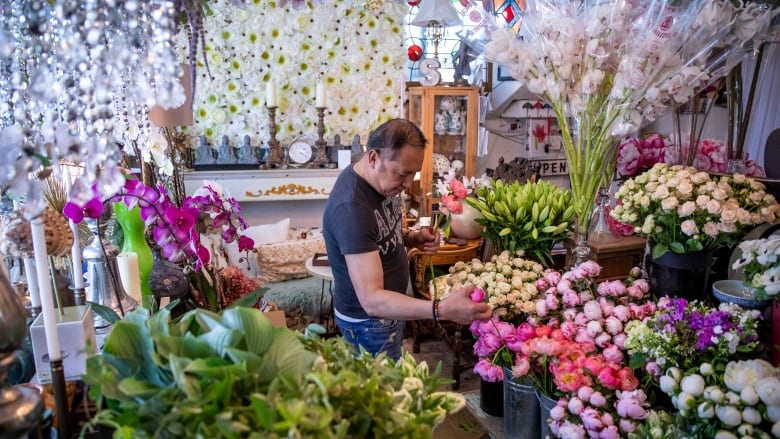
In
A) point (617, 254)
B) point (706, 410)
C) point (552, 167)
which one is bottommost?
point (706, 410)

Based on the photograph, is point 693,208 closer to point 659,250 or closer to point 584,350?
point 659,250

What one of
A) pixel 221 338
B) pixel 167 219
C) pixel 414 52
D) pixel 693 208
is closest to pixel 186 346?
pixel 221 338

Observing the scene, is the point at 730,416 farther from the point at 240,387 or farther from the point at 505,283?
the point at 240,387

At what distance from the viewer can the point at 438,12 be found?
4.12m

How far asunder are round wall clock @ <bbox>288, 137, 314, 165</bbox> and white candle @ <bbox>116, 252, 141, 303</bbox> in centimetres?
304

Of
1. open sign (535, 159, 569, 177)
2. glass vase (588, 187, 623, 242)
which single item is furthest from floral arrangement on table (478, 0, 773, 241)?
open sign (535, 159, 569, 177)

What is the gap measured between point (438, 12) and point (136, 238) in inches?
129

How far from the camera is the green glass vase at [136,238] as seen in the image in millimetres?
1416

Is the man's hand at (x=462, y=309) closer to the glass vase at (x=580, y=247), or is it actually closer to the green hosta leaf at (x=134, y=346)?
the glass vase at (x=580, y=247)

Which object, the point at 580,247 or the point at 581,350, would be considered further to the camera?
the point at 580,247

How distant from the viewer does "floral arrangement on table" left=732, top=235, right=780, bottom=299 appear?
3.66ft

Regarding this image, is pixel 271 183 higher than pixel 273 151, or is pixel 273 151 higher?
pixel 273 151

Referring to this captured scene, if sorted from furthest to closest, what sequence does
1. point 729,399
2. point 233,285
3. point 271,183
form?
point 271,183 < point 233,285 < point 729,399

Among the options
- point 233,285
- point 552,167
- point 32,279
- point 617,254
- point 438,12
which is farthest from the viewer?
point 552,167
